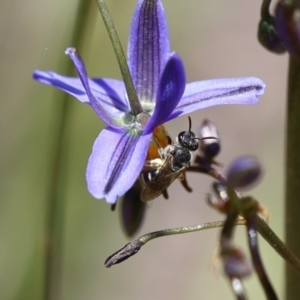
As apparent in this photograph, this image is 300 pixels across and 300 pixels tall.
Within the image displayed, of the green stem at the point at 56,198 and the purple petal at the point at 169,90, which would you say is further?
the green stem at the point at 56,198

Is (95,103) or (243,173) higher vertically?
(95,103)

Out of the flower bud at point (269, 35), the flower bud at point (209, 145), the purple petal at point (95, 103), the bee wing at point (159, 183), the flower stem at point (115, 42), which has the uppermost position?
the flower bud at point (269, 35)

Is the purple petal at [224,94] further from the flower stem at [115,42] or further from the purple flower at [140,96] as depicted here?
the flower stem at [115,42]

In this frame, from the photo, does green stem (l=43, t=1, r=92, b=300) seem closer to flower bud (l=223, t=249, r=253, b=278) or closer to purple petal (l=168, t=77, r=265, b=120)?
purple petal (l=168, t=77, r=265, b=120)

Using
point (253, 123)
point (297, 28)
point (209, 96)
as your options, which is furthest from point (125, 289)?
point (297, 28)

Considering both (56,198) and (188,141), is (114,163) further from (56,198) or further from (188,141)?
(56,198)

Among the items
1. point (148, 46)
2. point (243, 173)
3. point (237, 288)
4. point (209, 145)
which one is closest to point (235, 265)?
point (237, 288)

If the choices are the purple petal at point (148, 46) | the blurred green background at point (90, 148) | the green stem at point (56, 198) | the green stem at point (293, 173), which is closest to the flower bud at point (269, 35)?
the green stem at point (293, 173)
